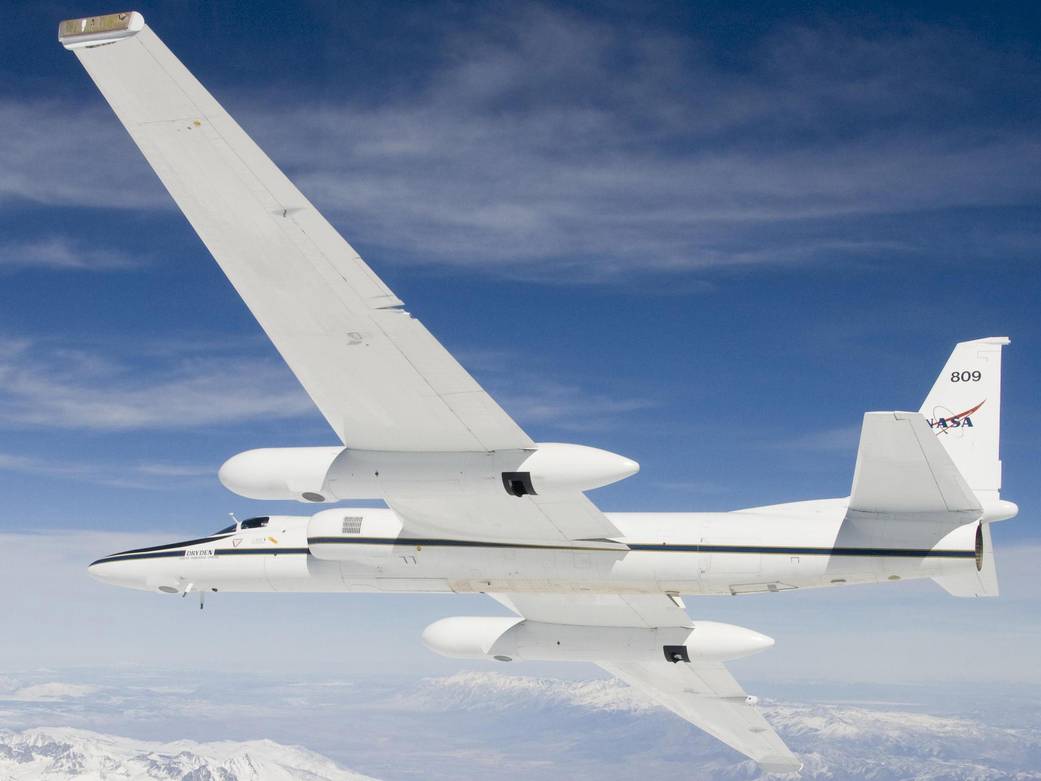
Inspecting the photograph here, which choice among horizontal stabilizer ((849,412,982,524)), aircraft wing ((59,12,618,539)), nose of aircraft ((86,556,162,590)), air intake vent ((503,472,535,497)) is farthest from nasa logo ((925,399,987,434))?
nose of aircraft ((86,556,162,590))

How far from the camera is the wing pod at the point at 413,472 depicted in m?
14.5

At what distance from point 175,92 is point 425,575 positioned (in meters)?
12.0

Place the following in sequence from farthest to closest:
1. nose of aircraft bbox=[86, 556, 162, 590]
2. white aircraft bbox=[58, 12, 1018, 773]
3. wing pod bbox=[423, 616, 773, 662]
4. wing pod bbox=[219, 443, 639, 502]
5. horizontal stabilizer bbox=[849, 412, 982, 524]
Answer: wing pod bbox=[423, 616, 773, 662] → nose of aircraft bbox=[86, 556, 162, 590] → horizontal stabilizer bbox=[849, 412, 982, 524] → wing pod bbox=[219, 443, 639, 502] → white aircraft bbox=[58, 12, 1018, 773]

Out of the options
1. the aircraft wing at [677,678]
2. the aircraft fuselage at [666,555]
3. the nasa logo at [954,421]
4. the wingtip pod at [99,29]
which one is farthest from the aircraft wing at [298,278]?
the nasa logo at [954,421]

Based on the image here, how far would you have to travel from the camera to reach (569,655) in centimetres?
2402

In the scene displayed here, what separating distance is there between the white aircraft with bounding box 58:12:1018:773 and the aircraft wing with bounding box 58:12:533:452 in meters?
0.03

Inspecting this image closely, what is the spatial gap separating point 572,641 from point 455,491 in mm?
9993

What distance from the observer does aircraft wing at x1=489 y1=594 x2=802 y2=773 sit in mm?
23156

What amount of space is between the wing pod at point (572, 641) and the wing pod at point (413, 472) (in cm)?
903

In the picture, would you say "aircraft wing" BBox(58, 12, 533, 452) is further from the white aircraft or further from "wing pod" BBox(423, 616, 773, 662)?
"wing pod" BBox(423, 616, 773, 662)

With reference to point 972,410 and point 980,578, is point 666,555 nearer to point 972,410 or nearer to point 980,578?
point 980,578

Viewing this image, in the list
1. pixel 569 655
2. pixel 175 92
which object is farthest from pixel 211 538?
pixel 175 92

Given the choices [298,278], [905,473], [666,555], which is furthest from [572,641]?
[298,278]

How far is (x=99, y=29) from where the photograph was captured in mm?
9320
